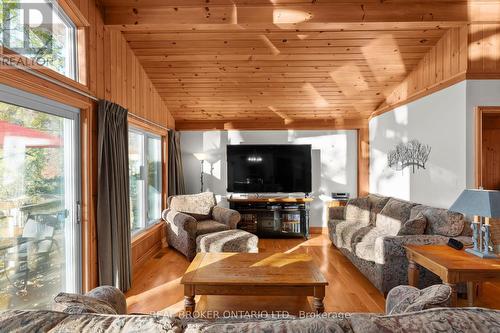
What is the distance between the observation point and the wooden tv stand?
5.51 m

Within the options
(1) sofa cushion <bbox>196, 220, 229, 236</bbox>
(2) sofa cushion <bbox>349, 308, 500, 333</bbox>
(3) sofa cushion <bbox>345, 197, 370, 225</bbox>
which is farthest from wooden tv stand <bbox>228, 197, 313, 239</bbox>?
(2) sofa cushion <bbox>349, 308, 500, 333</bbox>

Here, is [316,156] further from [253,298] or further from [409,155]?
[253,298]

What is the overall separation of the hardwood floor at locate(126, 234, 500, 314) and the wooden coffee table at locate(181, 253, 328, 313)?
0.38 metres

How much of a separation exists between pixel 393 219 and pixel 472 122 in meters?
1.48

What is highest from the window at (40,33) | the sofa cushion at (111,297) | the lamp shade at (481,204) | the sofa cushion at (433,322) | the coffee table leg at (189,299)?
the window at (40,33)

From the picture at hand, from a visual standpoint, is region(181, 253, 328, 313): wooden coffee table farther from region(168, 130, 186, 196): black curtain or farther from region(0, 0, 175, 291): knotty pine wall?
region(168, 130, 186, 196): black curtain

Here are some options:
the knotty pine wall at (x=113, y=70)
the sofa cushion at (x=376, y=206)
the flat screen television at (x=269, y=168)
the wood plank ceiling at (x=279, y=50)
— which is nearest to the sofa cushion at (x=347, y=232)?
the sofa cushion at (x=376, y=206)

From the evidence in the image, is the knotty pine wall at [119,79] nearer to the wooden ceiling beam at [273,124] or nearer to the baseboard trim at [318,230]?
the wooden ceiling beam at [273,124]

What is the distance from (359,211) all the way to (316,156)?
5.32 feet

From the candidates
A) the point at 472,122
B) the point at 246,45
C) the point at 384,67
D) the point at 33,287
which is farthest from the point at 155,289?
the point at 384,67

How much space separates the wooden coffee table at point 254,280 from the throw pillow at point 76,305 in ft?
3.86

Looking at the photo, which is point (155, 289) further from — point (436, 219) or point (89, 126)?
point (436, 219)

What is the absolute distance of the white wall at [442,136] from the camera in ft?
10.7

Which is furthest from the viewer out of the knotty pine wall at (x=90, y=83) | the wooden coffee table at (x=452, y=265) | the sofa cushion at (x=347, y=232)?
the sofa cushion at (x=347, y=232)
